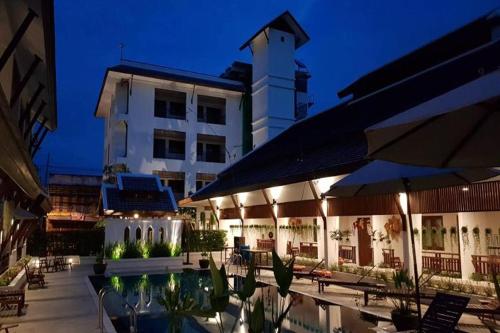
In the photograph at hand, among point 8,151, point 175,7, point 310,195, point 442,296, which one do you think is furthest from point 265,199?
point 175,7

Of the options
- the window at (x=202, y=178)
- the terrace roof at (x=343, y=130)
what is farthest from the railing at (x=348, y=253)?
the window at (x=202, y=178)

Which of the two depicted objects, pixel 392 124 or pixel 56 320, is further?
pixel 56 320

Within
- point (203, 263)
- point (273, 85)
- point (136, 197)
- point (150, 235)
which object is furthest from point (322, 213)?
point (273, 85)

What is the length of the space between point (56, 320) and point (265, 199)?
36.4ft

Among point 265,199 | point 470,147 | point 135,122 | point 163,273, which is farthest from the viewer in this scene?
point 135,122

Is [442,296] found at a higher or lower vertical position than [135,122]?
lower

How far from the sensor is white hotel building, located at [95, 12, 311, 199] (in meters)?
30.8

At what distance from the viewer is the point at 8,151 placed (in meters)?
5.39

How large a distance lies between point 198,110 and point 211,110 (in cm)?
121

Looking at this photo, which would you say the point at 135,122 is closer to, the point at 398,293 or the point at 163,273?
the point at 163,273

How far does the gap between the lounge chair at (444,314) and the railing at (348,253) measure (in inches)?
430

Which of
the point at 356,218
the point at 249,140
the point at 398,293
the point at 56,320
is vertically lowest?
the point at 56,320

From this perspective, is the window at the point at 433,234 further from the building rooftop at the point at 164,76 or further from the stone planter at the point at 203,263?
the building rooftop at the point at 164,76

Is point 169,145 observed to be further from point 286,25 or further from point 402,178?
point 402,178
